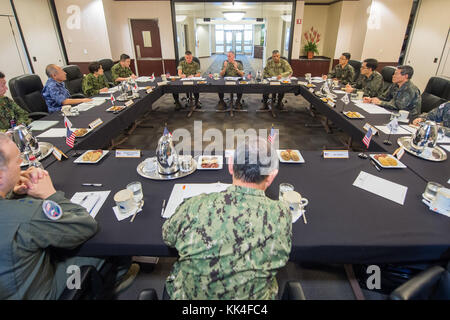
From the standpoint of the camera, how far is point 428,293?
852 mm

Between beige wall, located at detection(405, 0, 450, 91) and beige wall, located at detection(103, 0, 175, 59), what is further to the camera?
beige wall, located at detection(103, 0, 175, 59)

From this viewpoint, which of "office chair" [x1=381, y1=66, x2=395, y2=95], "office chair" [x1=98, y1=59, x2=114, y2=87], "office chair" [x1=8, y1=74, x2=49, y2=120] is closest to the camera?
"office chair" [x1=8, y1=74, x2=49, y2=120]

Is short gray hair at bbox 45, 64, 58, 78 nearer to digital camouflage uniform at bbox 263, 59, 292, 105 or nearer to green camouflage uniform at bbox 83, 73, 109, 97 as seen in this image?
green camouflage uniform at bbox 83, 73, 109, 97

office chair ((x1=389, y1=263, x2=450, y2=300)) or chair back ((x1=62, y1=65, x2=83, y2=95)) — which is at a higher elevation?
chair back ((x1=62, y1=65, x2=83, y2=95))

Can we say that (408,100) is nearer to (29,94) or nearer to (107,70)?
(29,94)

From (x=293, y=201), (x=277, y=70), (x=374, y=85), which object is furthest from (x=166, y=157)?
Answer: (x=277, y=70)

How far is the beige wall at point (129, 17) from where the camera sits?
6754 millimetres

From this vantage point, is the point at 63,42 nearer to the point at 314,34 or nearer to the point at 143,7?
the point at 143,7

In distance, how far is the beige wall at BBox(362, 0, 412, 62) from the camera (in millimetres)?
5906

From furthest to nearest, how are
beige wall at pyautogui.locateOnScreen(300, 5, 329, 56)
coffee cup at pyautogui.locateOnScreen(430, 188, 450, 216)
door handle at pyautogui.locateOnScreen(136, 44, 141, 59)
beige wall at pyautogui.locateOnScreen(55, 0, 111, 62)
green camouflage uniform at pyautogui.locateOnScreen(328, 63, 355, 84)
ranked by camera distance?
beige wall at pyautogui.locateOnScreen(300, 5, 329, 56)
door handle at pyautogui.locateOnScreen(136, 44, 141, 59)
beige wall at pyautogui.locateOnScreen(55, 0, 111, 62)
green camouflage uniform at pyautogui.locateOnScreen(328, 63, 355, 84)
coffee cup at pyautogui.locateOnScreen(430, 188, 450, 216)

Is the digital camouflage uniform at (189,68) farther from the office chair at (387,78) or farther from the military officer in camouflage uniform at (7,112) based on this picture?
Result: the office chair at (387,78)

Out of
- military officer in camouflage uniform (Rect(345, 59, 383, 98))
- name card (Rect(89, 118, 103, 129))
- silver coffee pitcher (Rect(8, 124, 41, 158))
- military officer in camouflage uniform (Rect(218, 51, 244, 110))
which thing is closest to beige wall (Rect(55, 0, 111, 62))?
military officer in camouflage uniform (Rect(218, 51, 244, 110))

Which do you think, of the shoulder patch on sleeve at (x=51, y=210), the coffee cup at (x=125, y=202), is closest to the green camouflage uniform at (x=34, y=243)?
the shoulder patch on sleeve at (x=51, y=210)

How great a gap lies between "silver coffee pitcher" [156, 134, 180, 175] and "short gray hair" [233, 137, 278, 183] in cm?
70
